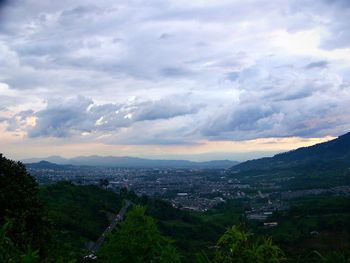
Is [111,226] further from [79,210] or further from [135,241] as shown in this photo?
[135,241]

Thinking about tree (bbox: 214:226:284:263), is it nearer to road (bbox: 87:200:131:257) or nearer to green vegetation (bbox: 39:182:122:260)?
road (bbox: 87:200:131:257)

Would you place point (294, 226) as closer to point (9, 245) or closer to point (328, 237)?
point (328, 237)

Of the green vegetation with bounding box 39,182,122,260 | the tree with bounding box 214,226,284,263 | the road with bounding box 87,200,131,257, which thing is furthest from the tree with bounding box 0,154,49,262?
the green vegetation with bounding box 39,182,122,260

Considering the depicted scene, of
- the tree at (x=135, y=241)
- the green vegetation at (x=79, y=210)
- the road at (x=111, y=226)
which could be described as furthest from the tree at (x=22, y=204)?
the green vegetation at (x=79, y=210)

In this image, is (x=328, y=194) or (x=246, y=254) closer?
(x=246, y=254)

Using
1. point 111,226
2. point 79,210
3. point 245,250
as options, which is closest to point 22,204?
point 245,250

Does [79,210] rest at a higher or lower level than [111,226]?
higher

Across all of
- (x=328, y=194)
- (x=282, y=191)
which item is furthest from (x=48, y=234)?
(x=282, y=191)

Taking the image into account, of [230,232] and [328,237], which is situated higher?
[230,232]

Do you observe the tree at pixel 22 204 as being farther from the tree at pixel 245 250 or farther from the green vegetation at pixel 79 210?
the green vegetation at pixel 79 210
